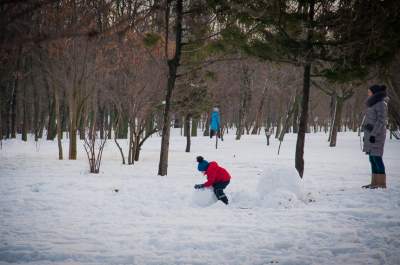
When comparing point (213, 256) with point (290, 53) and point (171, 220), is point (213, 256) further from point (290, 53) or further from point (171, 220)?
point (290, 53)

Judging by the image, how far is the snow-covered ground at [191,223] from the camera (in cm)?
405

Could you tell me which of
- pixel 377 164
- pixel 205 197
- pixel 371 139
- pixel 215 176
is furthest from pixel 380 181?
pixel 205 197

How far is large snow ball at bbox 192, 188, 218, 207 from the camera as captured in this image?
6.81 metres

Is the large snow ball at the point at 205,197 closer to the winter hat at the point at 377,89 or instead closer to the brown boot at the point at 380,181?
the brown boot at the point at 380,181

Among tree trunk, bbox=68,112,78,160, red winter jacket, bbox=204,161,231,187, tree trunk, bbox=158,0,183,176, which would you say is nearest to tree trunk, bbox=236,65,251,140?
tree trunk, bbox=68,112,78,160

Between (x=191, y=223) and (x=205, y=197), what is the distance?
154 centimetres

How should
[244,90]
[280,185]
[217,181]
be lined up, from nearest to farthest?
[217,181] < [280,185] < [244,90]

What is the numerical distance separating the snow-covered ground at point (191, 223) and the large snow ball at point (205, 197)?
2 centimetres

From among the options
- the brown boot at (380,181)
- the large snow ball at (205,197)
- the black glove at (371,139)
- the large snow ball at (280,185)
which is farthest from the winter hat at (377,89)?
the large snow ball at (205,197)

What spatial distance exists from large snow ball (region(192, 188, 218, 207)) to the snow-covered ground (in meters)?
0.02

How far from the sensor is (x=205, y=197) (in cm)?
682

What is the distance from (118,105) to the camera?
13.3m

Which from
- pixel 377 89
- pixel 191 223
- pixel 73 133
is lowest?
pixel 191 223

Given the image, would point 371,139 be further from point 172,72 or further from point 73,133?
point 73,133
